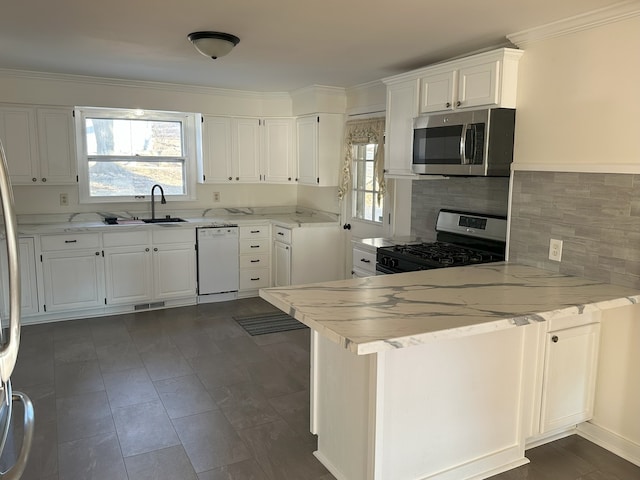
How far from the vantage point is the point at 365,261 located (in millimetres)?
4074

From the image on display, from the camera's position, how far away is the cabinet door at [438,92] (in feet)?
10.7

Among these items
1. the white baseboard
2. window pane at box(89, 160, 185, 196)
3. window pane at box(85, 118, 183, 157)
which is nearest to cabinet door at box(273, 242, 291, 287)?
window pane at box(89, 160, 185, 196)

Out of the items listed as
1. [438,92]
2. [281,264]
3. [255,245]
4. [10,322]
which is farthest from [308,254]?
[10,322]

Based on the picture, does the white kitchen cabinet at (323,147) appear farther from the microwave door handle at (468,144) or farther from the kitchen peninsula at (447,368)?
the kitchen peninsula at (447,368)

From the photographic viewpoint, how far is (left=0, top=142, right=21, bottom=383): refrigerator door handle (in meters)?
0.94

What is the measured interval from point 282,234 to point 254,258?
45 centimetres

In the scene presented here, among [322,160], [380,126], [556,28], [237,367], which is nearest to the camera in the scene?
[556,28]

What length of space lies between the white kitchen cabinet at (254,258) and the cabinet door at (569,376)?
11.8 ft

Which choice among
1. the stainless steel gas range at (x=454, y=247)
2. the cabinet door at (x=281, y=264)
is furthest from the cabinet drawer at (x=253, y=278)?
the stainless steel gas range at (x=454, y=247)

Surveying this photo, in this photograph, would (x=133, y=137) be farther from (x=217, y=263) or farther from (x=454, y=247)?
(x=454, y=247)

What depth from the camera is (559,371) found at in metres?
2.55

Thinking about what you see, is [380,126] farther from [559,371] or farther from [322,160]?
[559,371]

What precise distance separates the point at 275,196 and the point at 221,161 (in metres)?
0.90

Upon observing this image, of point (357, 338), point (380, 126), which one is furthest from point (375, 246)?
point (357, 338)
